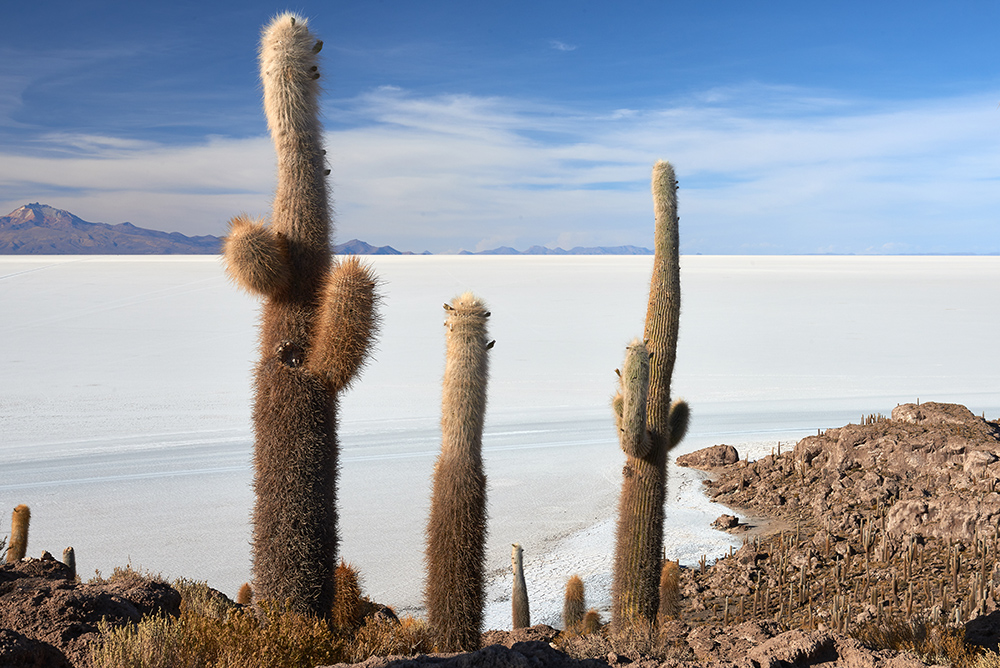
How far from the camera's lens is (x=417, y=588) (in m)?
8.50

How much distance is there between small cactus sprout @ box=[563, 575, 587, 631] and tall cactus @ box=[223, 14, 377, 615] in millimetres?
2167

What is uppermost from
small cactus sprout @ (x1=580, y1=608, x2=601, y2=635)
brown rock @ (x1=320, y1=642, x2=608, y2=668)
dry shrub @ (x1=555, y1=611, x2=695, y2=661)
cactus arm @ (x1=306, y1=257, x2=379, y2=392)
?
cactus arm @ (x1=306, y1=257, x2=379, y2=392)

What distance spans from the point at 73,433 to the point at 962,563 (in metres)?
14.8

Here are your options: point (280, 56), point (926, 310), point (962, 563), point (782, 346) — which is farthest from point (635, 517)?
point (926, 310)

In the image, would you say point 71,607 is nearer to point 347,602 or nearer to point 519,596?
point 347,602

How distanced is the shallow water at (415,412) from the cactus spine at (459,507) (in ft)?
7.60

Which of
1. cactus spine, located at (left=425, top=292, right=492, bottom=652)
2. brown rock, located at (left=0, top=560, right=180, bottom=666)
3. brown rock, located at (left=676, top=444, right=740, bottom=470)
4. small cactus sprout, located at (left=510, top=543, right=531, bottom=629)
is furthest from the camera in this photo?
brown rock, located at (left=676, top=444, right=740, bottom=470)

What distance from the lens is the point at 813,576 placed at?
7992mm

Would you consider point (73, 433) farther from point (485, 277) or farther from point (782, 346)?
point (485, 277)

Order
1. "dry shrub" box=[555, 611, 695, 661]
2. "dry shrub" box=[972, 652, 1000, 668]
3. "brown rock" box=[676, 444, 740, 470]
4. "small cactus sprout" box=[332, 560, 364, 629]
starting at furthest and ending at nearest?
"brown rock" box=[676, 444, 740, 470] < "small cactus sprout" box=[332, 560, 364, 629] < "dry shrub" box=[555, 611, 695, 661] < "dry shrub" box=[972, 652, 1000, 668]

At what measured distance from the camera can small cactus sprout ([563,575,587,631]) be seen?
6.87 metres

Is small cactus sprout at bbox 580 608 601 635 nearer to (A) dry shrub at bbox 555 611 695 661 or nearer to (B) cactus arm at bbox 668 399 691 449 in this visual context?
(A) dry shrub at bbox 555 611 695 661

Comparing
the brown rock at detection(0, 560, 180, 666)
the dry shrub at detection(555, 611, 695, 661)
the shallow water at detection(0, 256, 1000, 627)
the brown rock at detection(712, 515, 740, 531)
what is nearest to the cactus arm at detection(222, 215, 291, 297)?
the brown rock at detection(0, 560, 180, 666)

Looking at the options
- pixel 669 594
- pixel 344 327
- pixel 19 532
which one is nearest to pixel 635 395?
pixel 669 594
